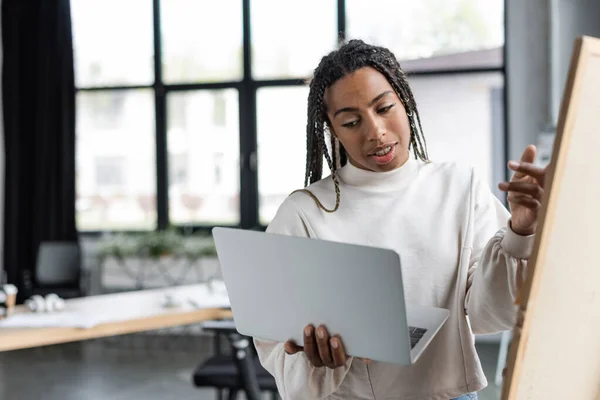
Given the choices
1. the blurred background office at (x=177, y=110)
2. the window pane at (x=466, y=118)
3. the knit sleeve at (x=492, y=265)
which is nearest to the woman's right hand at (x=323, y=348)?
the knit sleeve at (x=492, y=265)

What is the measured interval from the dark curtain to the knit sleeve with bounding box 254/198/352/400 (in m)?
5.19

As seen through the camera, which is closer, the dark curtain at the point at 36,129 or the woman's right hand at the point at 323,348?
the woman's right hand at the point at 323,348

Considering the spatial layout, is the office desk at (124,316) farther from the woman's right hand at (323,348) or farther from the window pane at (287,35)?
the window pane at (287,35)

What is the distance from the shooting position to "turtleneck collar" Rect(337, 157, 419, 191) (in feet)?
4.20

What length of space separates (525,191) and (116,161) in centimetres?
566

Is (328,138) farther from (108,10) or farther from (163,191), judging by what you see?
(108,10)

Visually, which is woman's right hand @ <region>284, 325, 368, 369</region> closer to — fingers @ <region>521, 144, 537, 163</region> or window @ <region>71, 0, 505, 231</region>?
fingers @ <region>521, 144, 537, 163</region>

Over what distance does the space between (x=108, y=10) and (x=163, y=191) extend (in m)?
1.73

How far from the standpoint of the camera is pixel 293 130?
5.89 metres

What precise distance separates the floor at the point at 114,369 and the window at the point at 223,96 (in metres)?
1.12

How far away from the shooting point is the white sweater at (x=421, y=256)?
119 cm

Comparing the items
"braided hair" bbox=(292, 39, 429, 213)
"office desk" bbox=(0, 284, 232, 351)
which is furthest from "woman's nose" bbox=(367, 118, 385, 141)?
"office desk" bbox=(0, 284, 232, 351)

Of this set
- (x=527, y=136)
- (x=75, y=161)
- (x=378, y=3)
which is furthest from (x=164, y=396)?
(x=378, y=3)

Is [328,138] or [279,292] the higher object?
[328,138]
